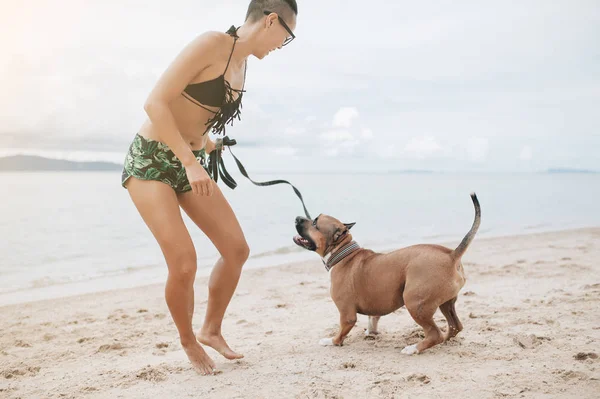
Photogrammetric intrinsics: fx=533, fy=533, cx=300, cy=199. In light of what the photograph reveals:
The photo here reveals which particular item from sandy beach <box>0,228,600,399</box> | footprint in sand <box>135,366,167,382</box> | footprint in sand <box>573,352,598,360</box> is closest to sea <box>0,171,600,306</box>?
sandy beach <box>0,228,600,399</box>

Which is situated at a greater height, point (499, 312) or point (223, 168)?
point (223, 168)

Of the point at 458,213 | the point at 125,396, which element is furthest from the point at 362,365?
the point at 458,213

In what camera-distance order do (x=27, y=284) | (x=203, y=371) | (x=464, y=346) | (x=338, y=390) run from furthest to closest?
(x=27, y=284), (x=464, y=346), (x=203, y=371), (x=338, y=390)

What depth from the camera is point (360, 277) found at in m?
4.06

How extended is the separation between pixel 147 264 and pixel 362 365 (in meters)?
6.25

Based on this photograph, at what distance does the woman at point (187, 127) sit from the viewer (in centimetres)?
304

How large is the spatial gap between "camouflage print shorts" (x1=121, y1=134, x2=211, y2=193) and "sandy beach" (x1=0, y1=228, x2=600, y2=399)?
51.9 inches

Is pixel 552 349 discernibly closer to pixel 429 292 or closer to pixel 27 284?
pixel 429 292

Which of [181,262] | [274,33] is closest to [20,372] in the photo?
[181,262]

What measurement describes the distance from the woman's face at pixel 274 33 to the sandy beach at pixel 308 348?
6.83ft

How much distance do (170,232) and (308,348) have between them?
1.52 m

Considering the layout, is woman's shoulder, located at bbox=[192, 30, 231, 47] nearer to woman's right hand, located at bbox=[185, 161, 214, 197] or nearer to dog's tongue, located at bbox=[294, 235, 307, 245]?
woman's right hand, located at bbox=[185, 161, 214, 197]

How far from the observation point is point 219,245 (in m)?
3.59

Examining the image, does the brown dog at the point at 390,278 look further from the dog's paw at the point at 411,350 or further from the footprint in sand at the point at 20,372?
the footprint in sand at the point at 20,372
